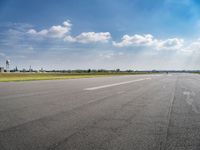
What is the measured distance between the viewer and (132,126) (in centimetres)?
554

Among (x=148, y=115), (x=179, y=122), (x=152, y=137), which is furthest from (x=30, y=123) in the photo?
(x=179, y=122)

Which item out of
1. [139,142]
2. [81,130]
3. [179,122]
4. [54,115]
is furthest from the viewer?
[54,115]

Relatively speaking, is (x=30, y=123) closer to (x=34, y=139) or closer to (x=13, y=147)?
(x=34, y=139)

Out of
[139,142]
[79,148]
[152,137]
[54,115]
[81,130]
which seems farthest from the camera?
[54,115]

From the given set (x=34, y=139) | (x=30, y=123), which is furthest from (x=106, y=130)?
(x=30, y=123)

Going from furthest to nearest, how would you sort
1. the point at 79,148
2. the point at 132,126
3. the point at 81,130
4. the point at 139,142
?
the point at 132,126, the point at 81,130, the point at 139,142, the point at 79,148

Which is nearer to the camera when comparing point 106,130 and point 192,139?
point 192,139

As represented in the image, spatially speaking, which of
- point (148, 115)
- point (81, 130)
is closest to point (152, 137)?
point (81, 130)

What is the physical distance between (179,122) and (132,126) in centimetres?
157

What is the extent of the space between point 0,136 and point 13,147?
2.72 feet

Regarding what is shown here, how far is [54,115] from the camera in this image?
6742 mm

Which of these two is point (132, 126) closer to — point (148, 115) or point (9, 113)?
point (148, 115)

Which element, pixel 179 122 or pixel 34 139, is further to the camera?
pixel 179 122

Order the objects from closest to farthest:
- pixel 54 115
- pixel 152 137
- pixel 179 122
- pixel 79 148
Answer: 1. pixel 79 148
2. pixel 152 137
3. pixel 179 122
4. pixel 54 115
